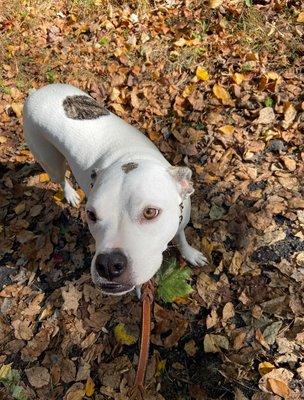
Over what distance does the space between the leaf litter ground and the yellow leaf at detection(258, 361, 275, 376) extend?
0.02 metres

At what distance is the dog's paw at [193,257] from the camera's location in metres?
4.34

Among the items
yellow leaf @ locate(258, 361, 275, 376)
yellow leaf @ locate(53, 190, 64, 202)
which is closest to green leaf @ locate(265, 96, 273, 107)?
yellow leaf @ locate(53, 190, 64, 202)

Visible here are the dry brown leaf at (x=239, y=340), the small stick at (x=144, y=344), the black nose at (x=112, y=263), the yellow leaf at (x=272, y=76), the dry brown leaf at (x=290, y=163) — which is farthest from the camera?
the yellow leaf at (x=272, y=76)

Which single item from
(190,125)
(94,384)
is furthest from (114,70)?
(94,384)

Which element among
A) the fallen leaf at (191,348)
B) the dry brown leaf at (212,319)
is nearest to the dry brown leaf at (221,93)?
the dry brown leaf at (212,319)

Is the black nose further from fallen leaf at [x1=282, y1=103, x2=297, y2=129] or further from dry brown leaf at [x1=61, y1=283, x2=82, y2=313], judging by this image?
fallen leaf at [x1=282, y1=103, x2=297, y2=129]

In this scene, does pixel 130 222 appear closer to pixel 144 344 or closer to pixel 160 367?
pixel 144 344

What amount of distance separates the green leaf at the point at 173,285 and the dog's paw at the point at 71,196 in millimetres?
1658

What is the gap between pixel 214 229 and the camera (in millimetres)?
4551

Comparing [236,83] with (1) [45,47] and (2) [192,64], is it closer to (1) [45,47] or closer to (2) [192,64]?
(2) [192,64]

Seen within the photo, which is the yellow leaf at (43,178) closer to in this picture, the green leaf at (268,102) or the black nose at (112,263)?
the green leaf at (268,102)

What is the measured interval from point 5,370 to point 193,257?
7.09ft

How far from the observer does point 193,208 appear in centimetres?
473

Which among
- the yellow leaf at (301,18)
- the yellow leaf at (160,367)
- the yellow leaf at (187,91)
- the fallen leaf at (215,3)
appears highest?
the yellow leaf at (301,18)
